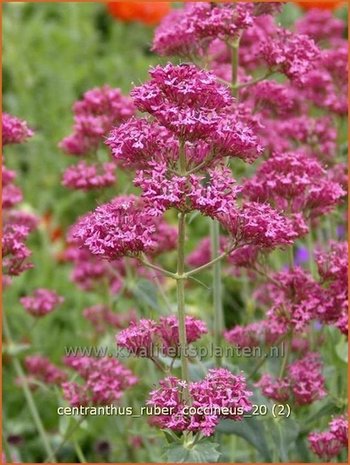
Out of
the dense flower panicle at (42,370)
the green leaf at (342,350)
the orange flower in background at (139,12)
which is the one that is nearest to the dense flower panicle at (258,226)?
the green leaf at (342,350)

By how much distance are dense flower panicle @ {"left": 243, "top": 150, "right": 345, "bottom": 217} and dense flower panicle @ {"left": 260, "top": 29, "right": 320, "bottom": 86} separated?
0.27 m

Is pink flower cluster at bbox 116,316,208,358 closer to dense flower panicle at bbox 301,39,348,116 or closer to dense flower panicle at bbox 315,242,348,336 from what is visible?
dense flower panicle at bbox 315,242,348,336

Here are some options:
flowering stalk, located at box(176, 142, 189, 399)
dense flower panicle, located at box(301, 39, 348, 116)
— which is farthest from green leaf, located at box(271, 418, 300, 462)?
dense flower panicle, located at box(301, 39, 348, 116)

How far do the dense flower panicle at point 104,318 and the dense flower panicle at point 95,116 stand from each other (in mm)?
862

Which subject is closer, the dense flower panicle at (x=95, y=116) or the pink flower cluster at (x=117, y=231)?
the pink flower cluster at (x=117, y=231)

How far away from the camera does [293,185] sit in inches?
108

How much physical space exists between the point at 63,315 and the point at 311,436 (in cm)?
264

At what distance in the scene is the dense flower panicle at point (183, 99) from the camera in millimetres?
2193

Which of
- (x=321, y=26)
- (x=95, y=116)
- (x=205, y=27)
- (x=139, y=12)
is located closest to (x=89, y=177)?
(x=95, y=116)

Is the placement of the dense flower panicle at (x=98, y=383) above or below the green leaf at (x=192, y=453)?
above

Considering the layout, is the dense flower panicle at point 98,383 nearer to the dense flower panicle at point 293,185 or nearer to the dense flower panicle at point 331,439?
the dense flower panicle at point 331,439

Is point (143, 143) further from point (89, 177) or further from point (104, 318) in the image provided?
point (104, 318)

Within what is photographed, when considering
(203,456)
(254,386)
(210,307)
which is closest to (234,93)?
(254,386)

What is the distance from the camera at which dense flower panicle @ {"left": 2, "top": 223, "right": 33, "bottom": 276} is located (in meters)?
2.85
